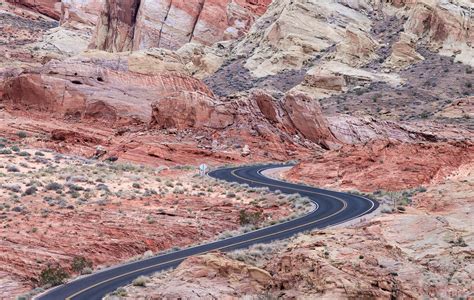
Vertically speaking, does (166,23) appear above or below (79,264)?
above

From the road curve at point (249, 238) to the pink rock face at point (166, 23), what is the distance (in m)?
67.3

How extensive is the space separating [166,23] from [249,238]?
281ft

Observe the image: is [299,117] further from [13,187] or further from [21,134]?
[13,187]

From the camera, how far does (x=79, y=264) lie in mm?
22078

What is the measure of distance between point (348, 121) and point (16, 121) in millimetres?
32587

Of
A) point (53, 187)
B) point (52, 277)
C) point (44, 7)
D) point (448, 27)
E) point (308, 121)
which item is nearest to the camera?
point (52, 277)

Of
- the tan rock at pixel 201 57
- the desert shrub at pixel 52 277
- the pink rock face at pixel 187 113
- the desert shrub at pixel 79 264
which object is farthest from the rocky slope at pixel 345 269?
the tan rock at pixel 201 57

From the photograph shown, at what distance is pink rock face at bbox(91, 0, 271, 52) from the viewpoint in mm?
105562

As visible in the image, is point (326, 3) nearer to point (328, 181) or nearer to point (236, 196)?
point (328, 181)

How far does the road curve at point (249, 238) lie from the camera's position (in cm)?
1925

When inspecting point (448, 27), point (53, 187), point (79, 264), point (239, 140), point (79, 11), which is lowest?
point (79, 11)

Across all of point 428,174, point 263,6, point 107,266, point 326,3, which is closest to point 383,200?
point 428,174

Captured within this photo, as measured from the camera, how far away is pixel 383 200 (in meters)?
34.0

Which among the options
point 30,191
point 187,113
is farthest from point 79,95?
point 30,191
